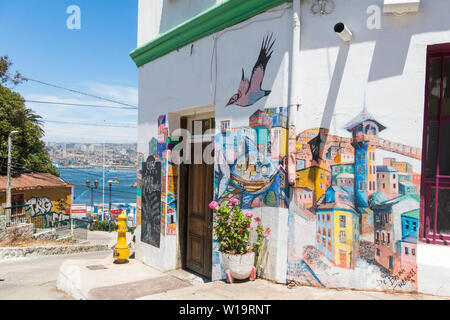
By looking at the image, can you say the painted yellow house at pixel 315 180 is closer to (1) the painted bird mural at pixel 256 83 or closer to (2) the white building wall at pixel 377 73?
(2) the white building wall at pixel 377 73

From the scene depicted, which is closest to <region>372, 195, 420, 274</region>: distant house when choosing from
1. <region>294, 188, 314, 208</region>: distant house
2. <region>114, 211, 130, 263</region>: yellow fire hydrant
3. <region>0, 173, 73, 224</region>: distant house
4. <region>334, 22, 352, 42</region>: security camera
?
<region>294, 188, 314, 208</region>: distant house

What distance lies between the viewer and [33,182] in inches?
971

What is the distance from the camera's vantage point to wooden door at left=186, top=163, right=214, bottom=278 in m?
6.82

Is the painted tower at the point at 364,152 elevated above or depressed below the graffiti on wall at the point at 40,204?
above

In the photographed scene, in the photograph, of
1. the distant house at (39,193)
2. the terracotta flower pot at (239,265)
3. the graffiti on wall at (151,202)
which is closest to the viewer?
the terracotta flower pot at (239,265)

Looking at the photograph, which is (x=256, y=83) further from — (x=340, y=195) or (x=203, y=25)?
(x=340, y=195)

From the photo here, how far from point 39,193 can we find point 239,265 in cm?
2533

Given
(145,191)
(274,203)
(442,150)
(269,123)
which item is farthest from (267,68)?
(145,191)

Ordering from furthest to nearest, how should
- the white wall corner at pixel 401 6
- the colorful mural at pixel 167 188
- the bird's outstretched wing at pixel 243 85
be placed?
the colorful mural at pixel 167 188 → the bird's outstretched wing at pixel 243 85 → the white wall corner at pixel 401 6

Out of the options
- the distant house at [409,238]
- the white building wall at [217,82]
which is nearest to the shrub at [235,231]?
the white building wall at [217,82]

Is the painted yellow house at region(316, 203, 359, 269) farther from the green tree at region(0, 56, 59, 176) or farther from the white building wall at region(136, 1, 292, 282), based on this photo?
the green tree at region(0, 56, 59, 176)

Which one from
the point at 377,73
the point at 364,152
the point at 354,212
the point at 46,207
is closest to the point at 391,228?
the point at 354,212

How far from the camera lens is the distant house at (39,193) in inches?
904

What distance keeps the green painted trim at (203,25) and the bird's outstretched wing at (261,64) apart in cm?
52
